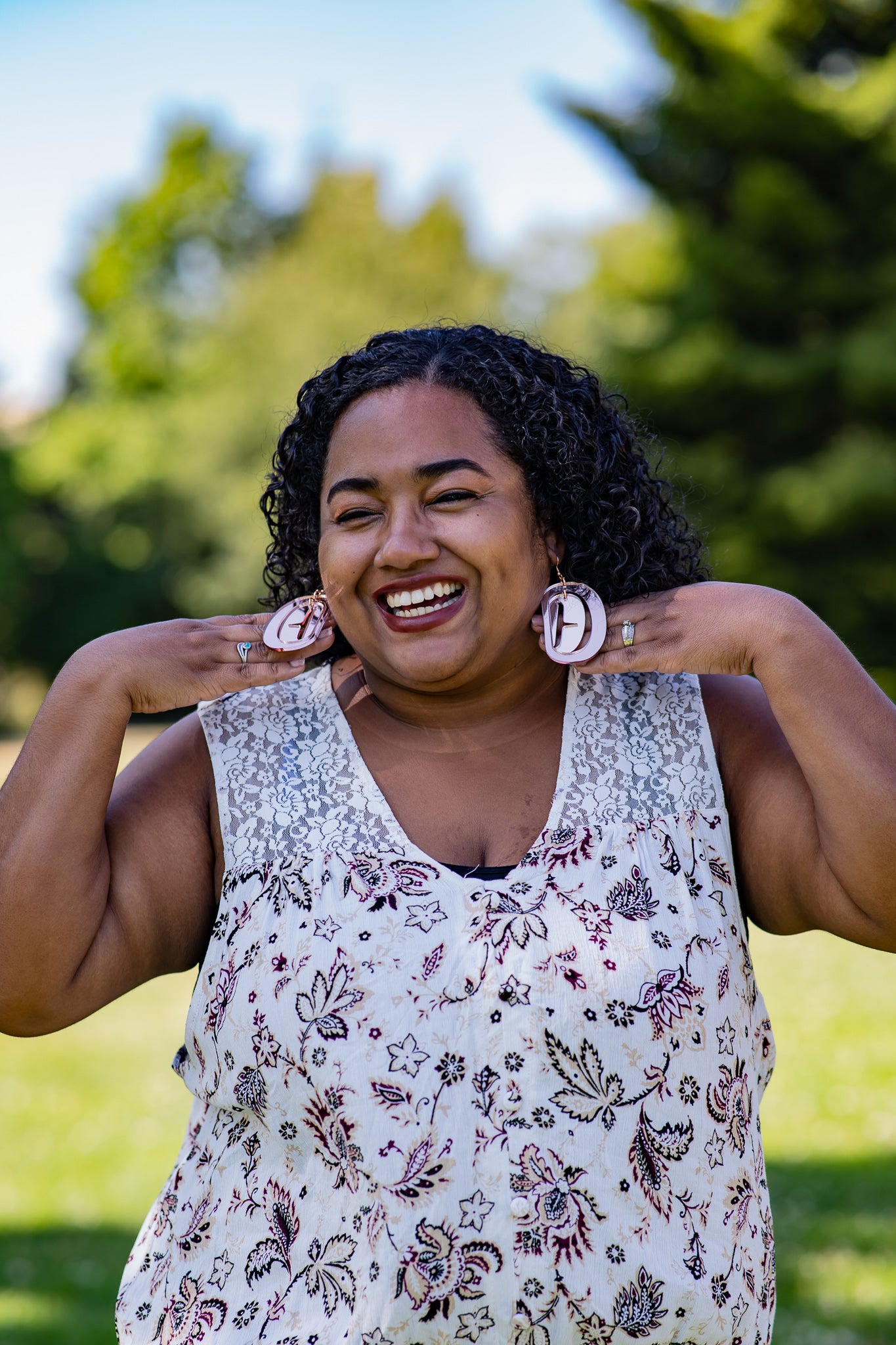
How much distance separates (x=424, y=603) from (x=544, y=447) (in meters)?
0.36

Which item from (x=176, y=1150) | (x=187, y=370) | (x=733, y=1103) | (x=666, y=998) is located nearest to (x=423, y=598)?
(x=666, y=998)

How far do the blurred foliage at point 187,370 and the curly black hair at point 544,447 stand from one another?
23.2 metres

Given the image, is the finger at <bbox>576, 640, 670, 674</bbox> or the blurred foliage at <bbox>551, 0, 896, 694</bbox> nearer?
the finger at <bbox>576, 640, 670, 674</bbox>

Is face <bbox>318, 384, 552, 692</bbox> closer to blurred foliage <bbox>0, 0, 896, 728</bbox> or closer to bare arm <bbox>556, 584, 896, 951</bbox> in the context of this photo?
bare arm <bbox>556, 584, 896, 951</bbox>

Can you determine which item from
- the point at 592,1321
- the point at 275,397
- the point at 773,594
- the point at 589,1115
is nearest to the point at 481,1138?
the point at 589,1115

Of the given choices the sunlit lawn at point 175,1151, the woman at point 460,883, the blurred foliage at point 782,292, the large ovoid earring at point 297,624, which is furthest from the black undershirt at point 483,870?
the blurred foliage at point 782,292

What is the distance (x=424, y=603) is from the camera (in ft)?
7.48

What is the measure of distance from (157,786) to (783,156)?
17.6 metres

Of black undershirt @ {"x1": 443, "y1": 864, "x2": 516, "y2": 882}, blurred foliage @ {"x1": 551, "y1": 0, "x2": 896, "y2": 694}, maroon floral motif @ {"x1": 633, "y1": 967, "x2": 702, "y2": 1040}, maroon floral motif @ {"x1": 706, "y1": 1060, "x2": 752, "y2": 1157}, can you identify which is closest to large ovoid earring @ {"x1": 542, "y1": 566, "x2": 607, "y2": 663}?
black undershirt @ {"x1": 443, "y1": 864, "x2": 516, "y2": 882}

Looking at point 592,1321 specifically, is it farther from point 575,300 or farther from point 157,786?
point 575,300

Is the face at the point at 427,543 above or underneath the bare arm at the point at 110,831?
above

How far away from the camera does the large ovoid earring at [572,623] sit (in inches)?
90.1

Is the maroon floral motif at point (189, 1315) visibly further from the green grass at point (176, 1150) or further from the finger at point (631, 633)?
the green grass at point (176, 1150)

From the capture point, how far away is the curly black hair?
2373mm
